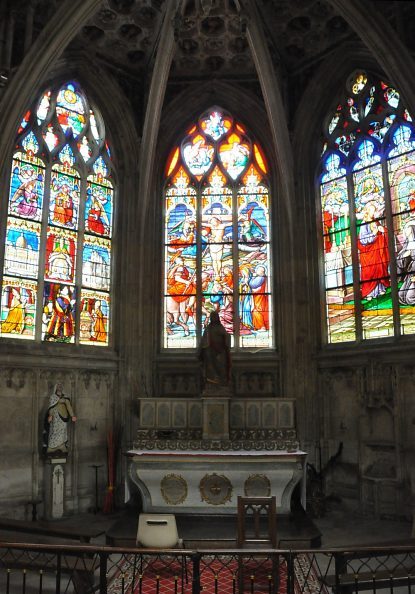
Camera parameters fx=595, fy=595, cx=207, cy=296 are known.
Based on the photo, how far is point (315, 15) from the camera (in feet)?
42.7

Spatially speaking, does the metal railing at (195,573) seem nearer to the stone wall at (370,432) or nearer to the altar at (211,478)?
the altar at (211,478)

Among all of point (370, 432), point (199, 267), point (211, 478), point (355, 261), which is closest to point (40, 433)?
point (211, 478)

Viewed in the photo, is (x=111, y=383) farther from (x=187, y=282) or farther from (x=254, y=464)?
(x=254, y=464)

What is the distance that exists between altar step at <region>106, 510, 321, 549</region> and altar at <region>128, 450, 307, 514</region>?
0.64ft

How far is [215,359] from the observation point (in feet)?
37.2

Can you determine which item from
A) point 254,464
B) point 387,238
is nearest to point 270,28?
point 387,238

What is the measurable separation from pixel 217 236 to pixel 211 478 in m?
6.27

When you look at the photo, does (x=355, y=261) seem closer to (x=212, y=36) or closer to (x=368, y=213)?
(x=368, y=213)

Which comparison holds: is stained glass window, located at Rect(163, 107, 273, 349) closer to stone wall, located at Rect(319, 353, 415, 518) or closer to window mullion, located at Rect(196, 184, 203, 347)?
window mullion, located at Rect(196, 184, 203, 347)

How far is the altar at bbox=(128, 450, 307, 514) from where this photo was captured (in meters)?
10.0

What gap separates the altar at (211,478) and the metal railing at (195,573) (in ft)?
5.07

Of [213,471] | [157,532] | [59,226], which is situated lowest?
[157,532]

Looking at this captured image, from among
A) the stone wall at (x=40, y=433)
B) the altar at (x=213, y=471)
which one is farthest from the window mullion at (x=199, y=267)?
the altar at (x=213, y=471)

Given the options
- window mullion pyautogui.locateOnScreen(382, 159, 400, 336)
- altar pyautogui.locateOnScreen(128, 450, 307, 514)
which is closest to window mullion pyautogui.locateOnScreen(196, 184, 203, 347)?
altar pyautogui.locateOnScreen(128, 450, 307, 514)
